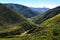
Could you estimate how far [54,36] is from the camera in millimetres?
89688

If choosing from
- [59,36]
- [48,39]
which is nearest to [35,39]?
[48,39]

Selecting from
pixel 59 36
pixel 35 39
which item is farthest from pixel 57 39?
pixel 35 39

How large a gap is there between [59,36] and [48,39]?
19.4ft

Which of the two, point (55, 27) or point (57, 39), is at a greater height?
point (55, 27)

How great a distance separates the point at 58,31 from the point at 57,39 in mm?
6298

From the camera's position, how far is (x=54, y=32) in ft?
307

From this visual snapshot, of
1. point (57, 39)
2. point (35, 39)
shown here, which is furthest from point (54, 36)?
point (35, 39)

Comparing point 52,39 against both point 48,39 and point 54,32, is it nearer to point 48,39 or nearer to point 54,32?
point 48,39

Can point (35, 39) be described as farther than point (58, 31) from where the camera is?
No

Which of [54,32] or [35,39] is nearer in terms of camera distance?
[35,39]

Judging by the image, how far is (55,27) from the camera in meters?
89.8

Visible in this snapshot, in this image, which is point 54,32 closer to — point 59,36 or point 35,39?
point 59,36

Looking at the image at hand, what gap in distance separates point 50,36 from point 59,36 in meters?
4.34

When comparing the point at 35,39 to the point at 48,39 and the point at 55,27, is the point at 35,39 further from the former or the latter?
the point at 55,27
